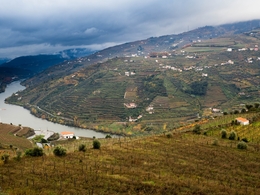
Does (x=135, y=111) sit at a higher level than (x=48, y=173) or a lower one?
lower

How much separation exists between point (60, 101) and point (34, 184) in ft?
Result: 443

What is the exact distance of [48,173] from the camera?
18703 millimetres

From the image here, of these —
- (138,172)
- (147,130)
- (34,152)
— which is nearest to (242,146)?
(138,172)

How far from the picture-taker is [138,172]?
1938cm

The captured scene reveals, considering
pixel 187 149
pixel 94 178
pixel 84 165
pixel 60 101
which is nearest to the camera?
pixel 94 178

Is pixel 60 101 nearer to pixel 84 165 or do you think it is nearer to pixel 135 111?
pixel 135 111

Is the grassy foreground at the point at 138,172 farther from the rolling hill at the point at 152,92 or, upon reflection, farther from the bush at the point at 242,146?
the rolling hill at the point at 152,92

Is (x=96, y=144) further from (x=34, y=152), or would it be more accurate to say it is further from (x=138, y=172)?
(x=138, y=172)

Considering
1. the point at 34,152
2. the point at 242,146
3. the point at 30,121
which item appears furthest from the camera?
the point at 30,121

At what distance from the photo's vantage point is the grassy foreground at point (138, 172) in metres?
16.5

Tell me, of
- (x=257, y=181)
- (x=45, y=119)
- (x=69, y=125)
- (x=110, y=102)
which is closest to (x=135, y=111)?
(x=110, y=102)

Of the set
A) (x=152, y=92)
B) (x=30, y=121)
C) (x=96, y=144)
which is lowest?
(x=30, y=121)

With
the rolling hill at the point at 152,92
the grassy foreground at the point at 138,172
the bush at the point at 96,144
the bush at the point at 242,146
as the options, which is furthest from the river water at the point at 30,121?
the grassy foreground at the point at 138,172

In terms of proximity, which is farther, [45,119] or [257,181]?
[45,119]
